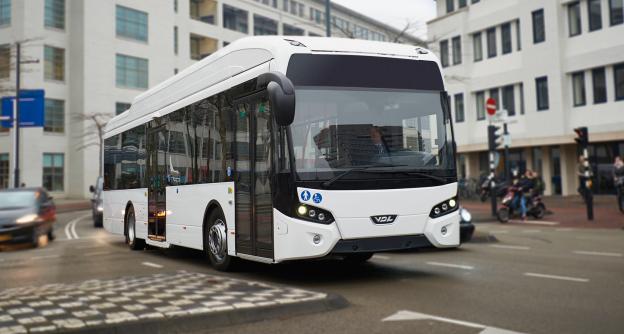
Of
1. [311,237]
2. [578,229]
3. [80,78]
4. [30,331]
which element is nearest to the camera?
[30,331]

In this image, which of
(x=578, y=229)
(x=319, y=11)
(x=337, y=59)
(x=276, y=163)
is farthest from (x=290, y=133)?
(x=319, y=11)

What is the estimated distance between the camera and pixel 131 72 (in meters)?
51.7

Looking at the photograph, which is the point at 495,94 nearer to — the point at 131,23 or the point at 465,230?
the point at 465,230

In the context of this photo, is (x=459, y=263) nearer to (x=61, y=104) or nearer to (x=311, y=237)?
(x=311, y=237)

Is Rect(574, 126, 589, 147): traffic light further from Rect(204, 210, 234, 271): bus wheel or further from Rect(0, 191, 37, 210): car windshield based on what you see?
Rect(0, 191, 37, 210): car windshield

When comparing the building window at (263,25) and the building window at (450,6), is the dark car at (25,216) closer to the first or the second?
the building window at (450,6)

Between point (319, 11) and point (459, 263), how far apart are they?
71.2 m

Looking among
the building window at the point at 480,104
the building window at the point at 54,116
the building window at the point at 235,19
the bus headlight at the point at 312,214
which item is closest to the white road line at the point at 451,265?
the bus headlight at the point at 312,214

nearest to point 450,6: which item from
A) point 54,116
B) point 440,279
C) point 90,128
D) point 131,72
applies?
point 131,72

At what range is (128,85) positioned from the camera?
169 feet

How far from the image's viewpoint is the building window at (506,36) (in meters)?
38.2

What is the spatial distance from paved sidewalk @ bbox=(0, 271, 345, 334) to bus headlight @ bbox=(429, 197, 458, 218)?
233 centimetres

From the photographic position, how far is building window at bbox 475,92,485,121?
132 feet

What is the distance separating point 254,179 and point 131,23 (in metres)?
46.5
